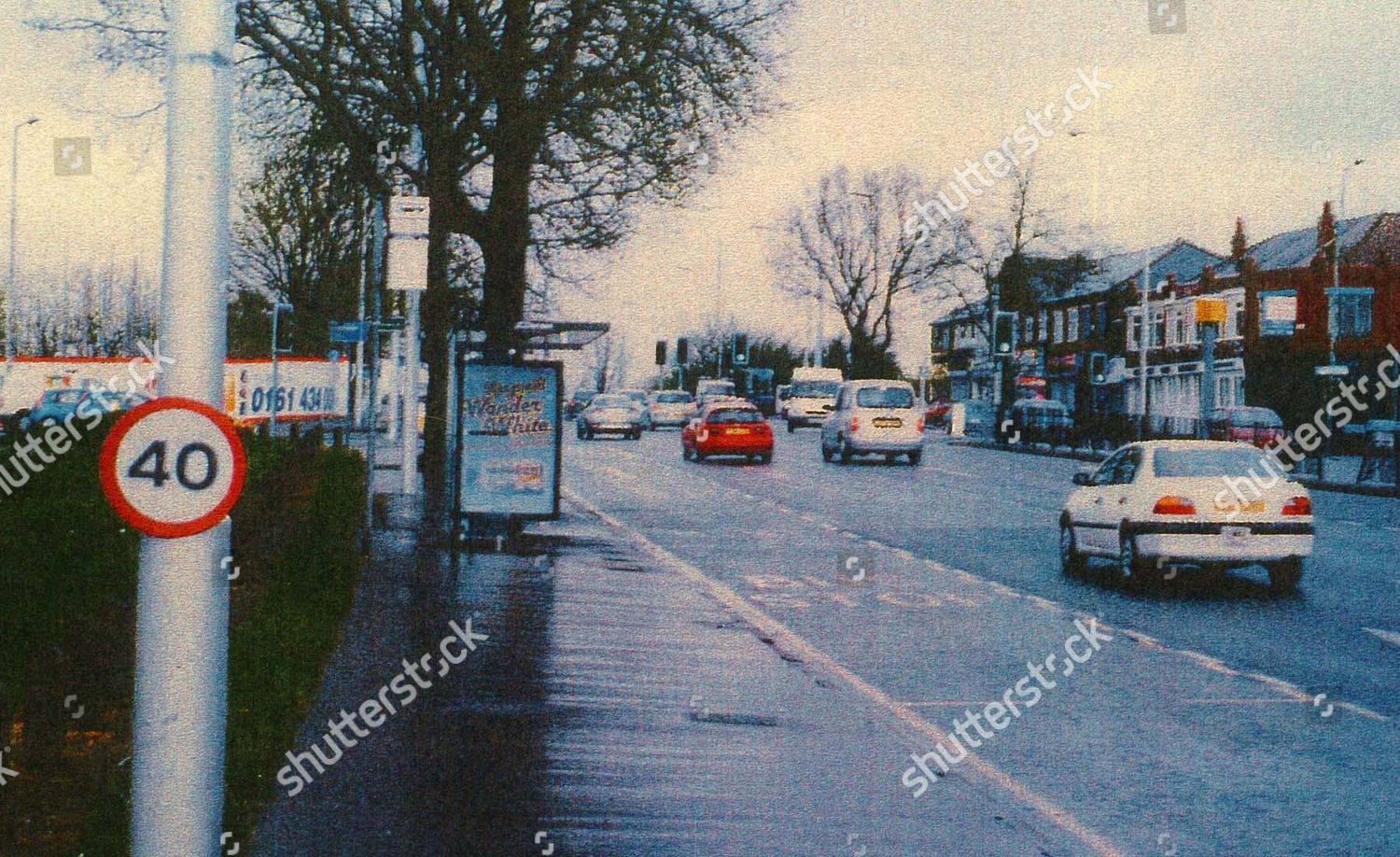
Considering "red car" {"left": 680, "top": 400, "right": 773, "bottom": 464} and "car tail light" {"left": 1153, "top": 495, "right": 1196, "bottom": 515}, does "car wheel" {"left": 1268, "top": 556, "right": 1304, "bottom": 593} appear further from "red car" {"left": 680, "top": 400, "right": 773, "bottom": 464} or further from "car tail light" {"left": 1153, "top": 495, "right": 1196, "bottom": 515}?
"red car" {"left": 680, "top": 400, "right": 773, "bottom": 464}

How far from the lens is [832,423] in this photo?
138ft

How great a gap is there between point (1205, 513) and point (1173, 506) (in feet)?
0.89

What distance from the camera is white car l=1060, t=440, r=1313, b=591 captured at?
49.6 feet

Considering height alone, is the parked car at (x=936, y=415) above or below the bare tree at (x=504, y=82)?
below

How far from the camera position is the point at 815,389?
238ft

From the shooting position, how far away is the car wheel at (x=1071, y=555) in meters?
16.8

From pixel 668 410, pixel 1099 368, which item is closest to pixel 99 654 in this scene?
pixel 1099 368

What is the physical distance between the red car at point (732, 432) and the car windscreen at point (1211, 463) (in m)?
25.7

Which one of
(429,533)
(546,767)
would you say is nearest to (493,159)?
(429,533)

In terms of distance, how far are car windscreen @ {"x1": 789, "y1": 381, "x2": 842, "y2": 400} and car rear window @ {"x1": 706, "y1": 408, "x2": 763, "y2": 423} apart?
2896 centimetres

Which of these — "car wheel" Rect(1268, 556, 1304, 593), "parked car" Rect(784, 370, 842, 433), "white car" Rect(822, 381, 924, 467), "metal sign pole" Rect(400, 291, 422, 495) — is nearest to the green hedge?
"car wheel" Rect(1268, 556, 1304, 593)

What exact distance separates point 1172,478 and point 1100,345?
8286cm

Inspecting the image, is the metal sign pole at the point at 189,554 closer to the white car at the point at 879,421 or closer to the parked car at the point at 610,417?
the white car at the point at 879,421

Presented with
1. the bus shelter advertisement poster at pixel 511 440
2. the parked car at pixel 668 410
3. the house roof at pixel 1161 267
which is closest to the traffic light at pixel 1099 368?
the parked car at pixel 668 410
